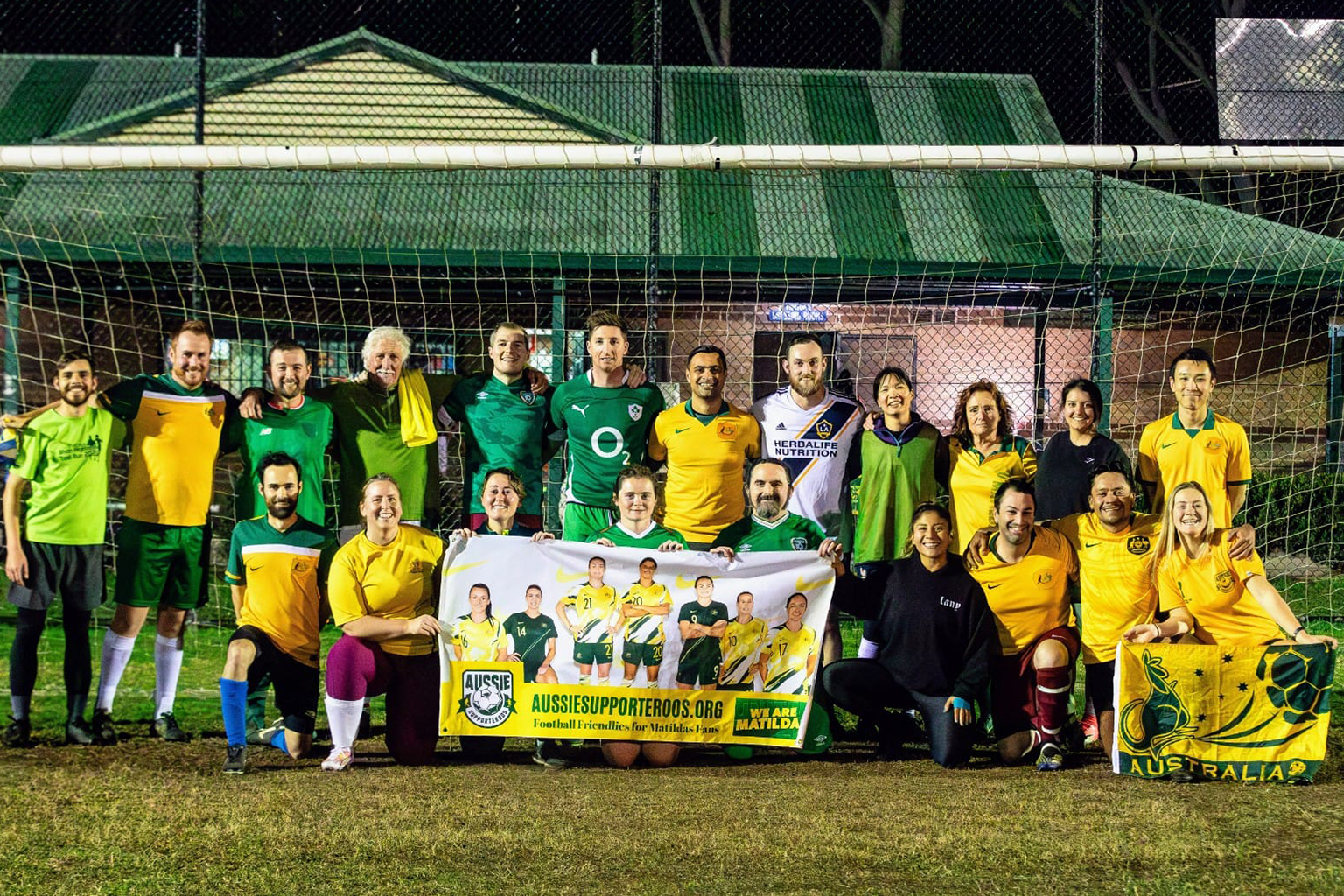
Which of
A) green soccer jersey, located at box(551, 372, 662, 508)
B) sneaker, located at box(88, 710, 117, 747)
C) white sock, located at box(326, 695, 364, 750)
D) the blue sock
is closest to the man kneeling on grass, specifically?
the blue sock

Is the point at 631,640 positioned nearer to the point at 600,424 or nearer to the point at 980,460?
the point at 600,424

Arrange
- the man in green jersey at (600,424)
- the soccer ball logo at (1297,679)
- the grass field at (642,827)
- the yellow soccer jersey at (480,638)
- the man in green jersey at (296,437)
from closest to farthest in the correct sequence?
the grass field at (642,827) < the soccer ball logo at (1297,679) < the yellow soccer jersey at (480,638) < the man in green jersey at (296,437) < the man in green jersey at (600,424)

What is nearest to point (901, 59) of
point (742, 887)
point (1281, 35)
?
point (1281, 35)

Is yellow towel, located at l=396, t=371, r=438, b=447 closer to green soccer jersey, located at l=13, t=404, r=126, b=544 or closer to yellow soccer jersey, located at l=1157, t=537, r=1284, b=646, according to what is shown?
green soccer jersey, located at l=13, t=404, r=126, b=544

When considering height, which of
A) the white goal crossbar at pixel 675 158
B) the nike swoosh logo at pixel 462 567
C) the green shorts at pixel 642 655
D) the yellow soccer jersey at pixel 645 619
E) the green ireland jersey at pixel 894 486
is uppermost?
the white goal crossbar at pixel 675 158

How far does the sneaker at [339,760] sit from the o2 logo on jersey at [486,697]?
0.48 meters

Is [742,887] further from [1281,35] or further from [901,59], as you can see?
[901,59]

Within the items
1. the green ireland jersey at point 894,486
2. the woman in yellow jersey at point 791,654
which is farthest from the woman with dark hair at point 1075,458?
the woman in yellow jersey at point 791,654

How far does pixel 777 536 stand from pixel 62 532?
10.2 feet

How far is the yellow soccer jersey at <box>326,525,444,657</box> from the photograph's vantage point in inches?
217

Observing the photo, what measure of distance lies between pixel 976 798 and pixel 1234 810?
90 centimetres

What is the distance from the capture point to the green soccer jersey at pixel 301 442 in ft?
19.9

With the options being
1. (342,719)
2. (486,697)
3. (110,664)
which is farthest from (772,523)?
(110,664)

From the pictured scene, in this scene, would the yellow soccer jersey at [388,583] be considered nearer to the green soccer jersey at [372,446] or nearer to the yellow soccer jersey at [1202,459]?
the green soccer jersey at [372,446]
